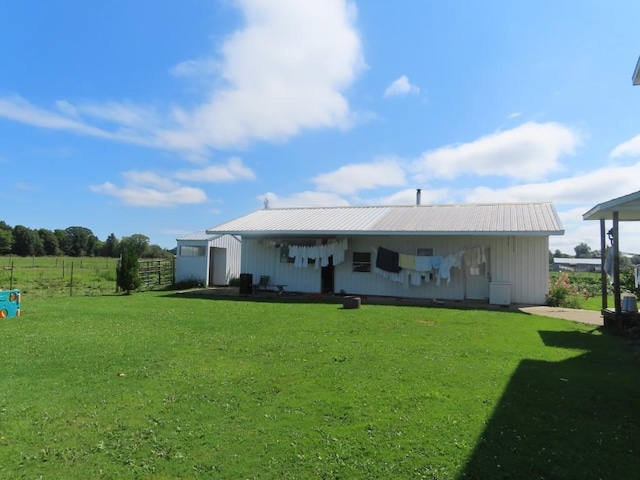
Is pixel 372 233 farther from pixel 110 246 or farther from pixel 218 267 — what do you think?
pixel 110 246

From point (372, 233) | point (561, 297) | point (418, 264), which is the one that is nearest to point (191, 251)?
point (372, 233)

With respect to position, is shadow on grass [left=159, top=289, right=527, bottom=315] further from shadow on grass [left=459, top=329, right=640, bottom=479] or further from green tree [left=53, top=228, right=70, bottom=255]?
green tree [left=53, top=228, right=70, bottom=255]

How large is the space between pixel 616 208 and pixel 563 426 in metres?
7.46

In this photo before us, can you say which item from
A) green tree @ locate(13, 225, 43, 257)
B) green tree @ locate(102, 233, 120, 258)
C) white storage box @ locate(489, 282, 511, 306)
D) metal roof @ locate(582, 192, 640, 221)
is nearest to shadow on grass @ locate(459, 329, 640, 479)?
metal roof @ locate(582, 192, 640, 221)

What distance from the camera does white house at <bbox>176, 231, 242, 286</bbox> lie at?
2202cm

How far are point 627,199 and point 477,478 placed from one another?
26.7 ft

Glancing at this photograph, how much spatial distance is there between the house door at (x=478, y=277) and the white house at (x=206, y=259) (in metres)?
11.7

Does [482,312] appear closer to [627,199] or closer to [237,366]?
[627,199]

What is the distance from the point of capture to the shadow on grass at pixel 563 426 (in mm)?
3266

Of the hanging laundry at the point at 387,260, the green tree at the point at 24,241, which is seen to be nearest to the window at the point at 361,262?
the hanging laundry at the point at 387,260

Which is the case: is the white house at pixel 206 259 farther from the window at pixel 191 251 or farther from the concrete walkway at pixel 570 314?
the concrete walkway at pixel 570 314

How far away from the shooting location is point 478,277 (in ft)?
50.9

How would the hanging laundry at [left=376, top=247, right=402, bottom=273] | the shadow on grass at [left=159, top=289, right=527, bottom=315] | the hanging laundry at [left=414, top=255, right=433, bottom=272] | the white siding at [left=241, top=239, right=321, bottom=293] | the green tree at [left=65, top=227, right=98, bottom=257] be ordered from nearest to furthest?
the shadow on grass at [left=159, top=289, right=527, bottom=315], the hanging laundry at [left=414, top=255, right=433, bottom=272], the hanging laundry at [left=376, top=247, right=402, bottom=273], the white siding at [left=241, top=239, right=321, bottom=293], the green tree at [left=65, top=227, right=98, bottom=257]

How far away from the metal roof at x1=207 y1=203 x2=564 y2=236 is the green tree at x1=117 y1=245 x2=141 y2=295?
364cm
